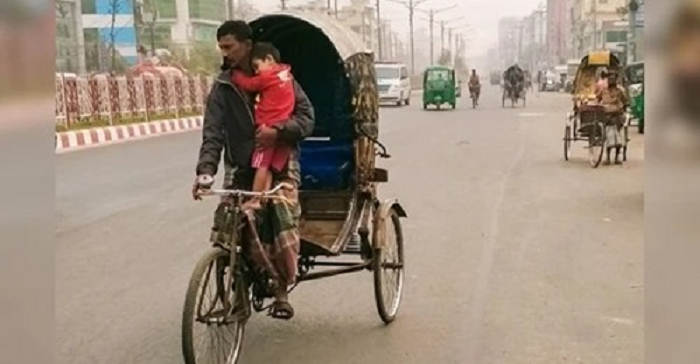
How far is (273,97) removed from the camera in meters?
4.20

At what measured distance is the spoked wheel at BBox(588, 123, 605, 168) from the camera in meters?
13.4

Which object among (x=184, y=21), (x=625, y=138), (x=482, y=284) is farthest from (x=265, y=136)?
(x=184, y=21)

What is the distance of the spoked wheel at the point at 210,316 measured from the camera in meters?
3.75

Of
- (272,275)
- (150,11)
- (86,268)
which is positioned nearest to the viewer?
(272,275)

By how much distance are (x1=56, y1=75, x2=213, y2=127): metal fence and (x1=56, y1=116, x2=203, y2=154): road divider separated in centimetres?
61

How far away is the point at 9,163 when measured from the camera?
1268mm

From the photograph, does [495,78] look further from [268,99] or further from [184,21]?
[268,99]

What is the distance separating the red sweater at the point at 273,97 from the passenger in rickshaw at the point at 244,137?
39 mm

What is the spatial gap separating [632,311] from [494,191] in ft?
18.4

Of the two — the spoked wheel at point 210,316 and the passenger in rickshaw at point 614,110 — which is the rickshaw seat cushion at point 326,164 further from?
the passenger in rickshaw at point 614,110

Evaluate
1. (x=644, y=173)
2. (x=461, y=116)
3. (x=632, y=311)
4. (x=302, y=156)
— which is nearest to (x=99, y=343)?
(x=302, y=156)

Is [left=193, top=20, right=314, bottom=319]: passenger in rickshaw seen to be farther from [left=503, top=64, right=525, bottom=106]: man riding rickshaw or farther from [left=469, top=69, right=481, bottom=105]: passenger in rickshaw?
[left=469, top=69, right=481, bottom=105]: passenger in rickshaw

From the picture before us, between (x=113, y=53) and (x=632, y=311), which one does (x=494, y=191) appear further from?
(x=113, y=53)

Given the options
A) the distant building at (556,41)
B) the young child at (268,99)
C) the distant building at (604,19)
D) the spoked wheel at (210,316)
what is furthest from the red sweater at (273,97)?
the distant building at (556,41)
